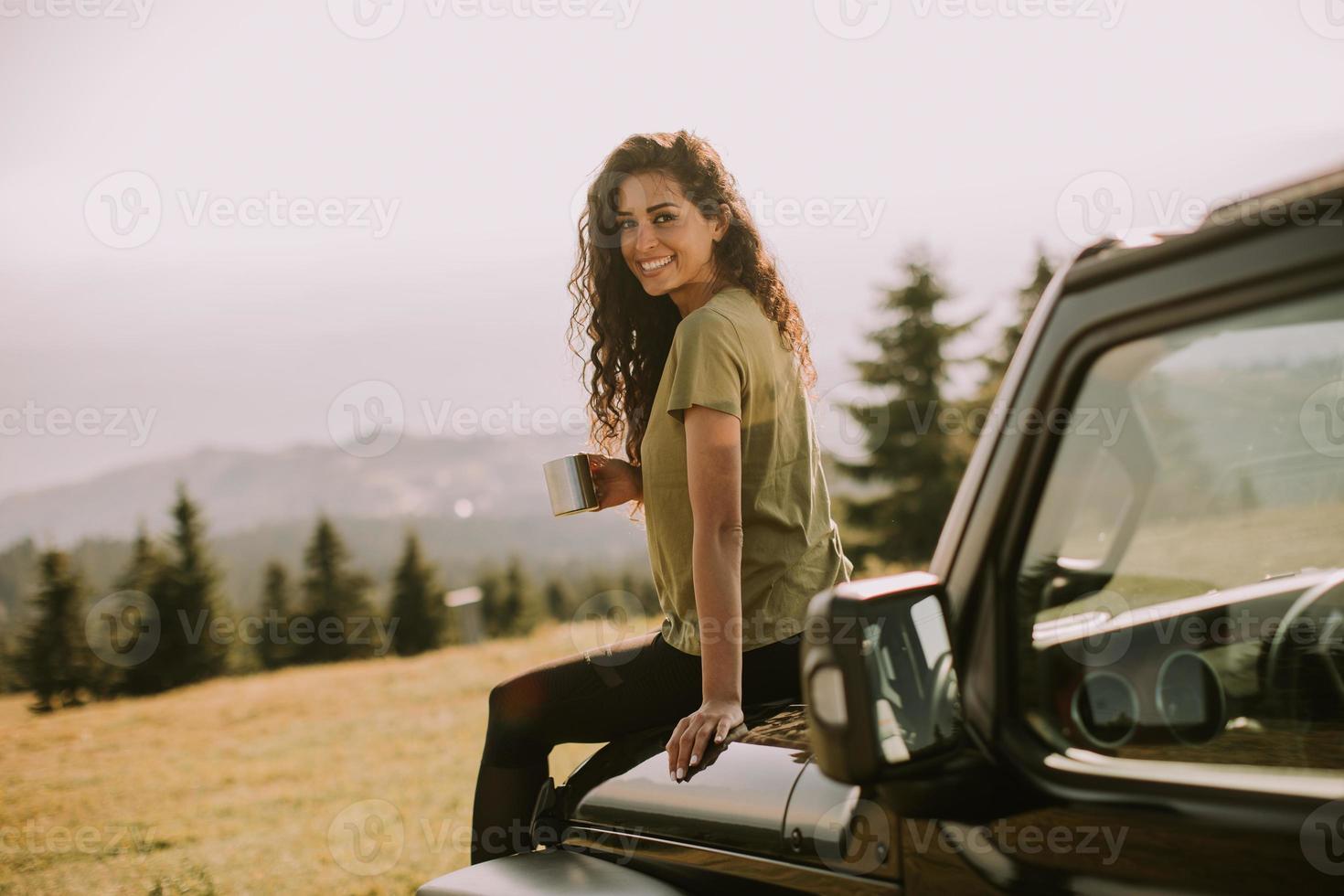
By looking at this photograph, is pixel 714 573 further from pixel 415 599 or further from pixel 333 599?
pixel 415 599

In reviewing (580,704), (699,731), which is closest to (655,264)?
(580,704)

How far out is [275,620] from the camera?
37.2m

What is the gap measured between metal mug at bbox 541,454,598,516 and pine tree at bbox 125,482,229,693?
29720 mm

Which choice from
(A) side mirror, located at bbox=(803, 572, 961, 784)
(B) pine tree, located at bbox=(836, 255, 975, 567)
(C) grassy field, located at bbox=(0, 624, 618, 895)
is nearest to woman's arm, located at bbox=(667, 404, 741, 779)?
(A) side mirror, located at bbox=(803, 572, 961, 784)

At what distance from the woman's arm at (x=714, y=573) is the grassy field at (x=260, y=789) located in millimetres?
4536

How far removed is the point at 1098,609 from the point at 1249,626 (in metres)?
0.19

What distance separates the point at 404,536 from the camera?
4188cm

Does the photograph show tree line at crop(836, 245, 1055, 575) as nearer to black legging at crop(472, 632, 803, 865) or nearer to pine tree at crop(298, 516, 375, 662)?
pine tree at crop(298, 516, 375, 662)

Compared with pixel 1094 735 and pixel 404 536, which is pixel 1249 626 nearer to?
pixel 1094 735

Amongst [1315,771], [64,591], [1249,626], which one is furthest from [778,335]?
[64,591]

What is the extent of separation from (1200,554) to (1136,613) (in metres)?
0.12

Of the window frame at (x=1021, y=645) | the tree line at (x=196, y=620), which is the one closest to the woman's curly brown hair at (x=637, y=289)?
the window frame at (x=1021, y=645)

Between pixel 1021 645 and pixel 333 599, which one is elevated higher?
pixel 1021 645

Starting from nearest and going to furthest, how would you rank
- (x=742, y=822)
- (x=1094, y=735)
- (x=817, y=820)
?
(x=1094, y=735) < (x=817, y=820) < (x=742, y=822)
